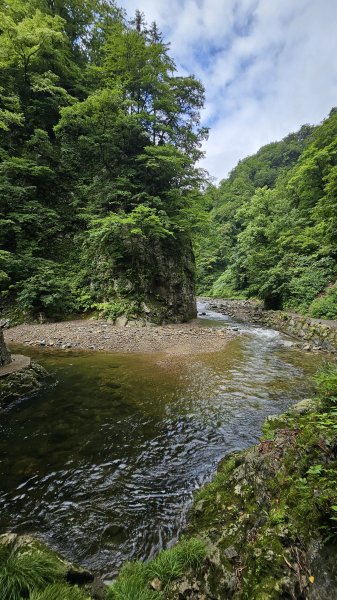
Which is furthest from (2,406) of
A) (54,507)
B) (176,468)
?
(176,468)

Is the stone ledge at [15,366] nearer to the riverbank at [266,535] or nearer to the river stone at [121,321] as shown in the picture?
the riverbank at [266,535]

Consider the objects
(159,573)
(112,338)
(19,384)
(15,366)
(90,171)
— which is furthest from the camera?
(90,171)

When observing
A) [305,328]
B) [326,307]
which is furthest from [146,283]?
[326,307]

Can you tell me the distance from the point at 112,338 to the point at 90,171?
1256 centimetres

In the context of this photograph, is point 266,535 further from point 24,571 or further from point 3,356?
point 3,356

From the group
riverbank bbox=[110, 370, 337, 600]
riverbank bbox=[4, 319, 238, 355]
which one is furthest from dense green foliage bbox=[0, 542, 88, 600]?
riverbank bbox=[4, 319, 238, 355]

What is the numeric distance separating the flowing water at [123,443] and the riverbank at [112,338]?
1.53 m

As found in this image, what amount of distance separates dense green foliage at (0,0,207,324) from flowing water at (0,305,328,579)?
720 cm

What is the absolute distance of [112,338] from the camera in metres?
10.9

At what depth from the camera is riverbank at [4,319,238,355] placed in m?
10.1

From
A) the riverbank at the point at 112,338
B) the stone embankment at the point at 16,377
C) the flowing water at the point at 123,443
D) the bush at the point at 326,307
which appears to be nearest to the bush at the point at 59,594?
the flowing water at the point at 123,443

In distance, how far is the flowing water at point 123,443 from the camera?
286 centimetres

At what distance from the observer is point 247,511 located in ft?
8.07

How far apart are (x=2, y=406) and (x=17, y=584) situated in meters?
4.58
